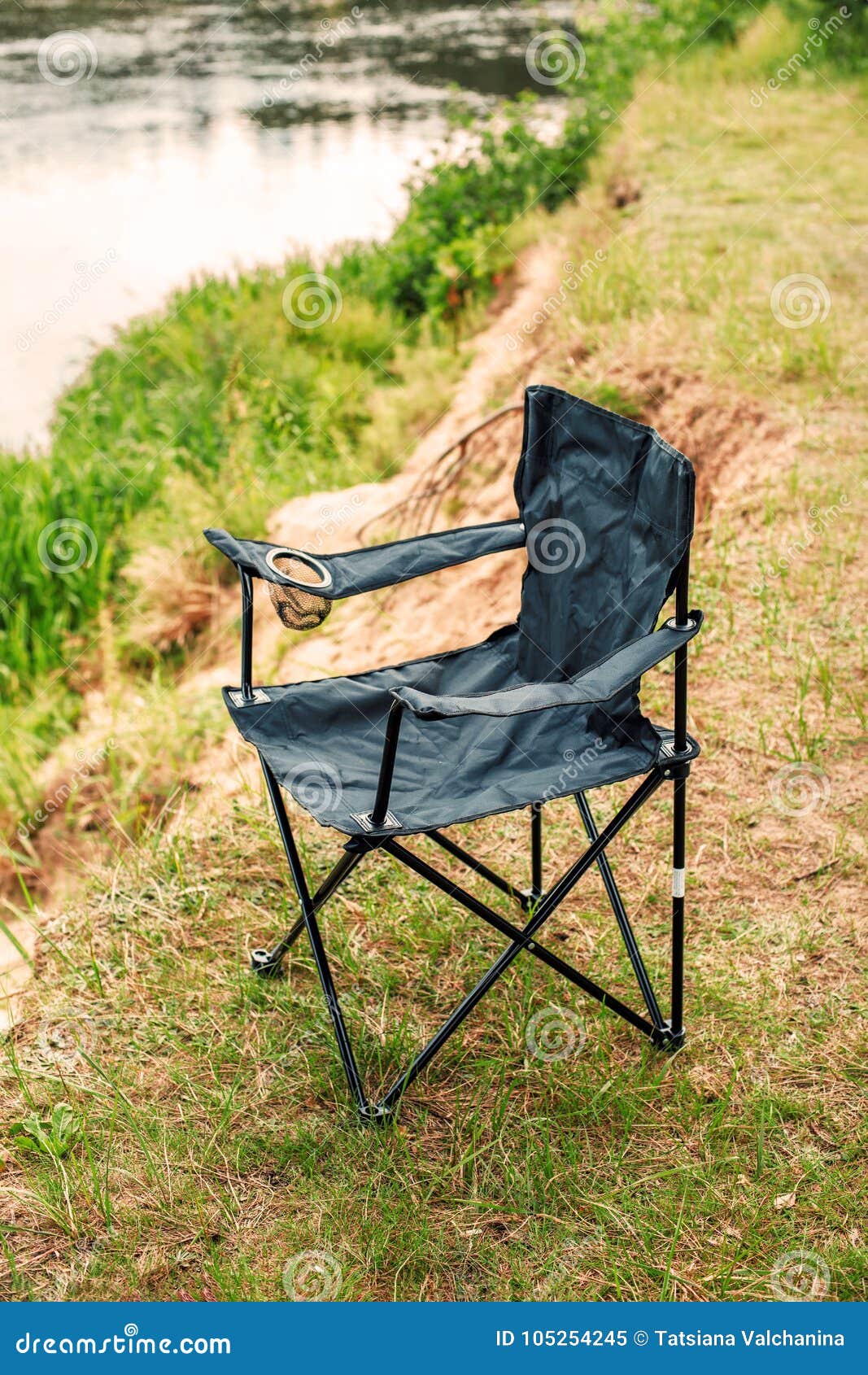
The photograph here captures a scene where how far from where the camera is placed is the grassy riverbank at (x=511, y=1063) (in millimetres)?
1755

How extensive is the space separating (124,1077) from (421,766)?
2.43ft

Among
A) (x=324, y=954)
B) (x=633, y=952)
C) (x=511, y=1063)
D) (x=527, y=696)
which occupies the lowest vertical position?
(x=511, y=1063)

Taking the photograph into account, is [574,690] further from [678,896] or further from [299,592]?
[299,592]

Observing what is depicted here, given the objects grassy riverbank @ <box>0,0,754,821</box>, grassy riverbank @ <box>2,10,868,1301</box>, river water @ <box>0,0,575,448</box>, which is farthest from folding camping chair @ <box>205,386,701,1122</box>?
river water @ <box>0,0,575,448</box>

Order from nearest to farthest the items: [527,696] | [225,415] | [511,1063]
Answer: [527,696] → [511,1063] → [225,415]

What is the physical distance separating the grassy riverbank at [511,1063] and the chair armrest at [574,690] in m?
0.71

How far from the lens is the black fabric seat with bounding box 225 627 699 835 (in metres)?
1.83

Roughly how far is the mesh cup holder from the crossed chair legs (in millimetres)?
264

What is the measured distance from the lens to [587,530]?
2.13m

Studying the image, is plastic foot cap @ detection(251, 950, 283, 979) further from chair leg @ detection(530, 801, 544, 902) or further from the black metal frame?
chair leg @ detection(530, 801, 544, 902)

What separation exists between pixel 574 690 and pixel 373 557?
1.81 feet

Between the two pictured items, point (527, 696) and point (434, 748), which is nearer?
point (527, 696)

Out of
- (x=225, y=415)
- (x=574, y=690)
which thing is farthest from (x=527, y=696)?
(x=225, y=415)

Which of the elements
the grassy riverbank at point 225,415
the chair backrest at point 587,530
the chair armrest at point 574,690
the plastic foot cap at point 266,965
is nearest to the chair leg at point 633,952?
the chair backrest at point 587,530
